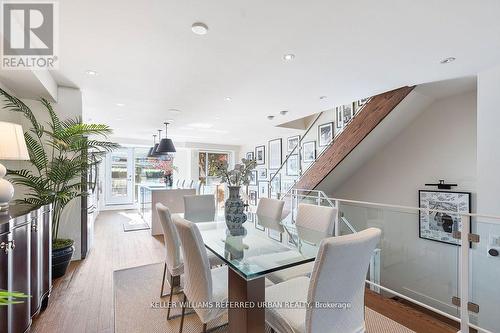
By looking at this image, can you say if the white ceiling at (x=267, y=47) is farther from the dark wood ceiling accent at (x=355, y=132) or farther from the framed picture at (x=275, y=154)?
the framed picture at (x=275, y=154)

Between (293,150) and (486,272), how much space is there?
12.8ft

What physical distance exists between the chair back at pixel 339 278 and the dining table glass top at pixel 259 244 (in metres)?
0.37

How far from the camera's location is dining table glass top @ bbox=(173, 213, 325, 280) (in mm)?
1565

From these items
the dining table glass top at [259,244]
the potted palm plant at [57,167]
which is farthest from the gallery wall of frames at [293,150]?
the potted palm plant at [57,167]

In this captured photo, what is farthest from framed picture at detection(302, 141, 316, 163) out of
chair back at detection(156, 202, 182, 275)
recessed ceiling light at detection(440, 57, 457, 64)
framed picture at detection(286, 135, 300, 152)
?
chair back at detection(156, 202, 182, 275)

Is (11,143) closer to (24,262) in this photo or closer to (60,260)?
(24,262)

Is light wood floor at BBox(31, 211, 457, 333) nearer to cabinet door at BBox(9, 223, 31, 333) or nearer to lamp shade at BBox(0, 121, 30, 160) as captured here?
cabinet door at BBox(9, 223, 31, 333)

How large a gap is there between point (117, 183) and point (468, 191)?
8.90 metres

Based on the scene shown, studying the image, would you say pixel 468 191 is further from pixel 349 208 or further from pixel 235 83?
pixel 235 83

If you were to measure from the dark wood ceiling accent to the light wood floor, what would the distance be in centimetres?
223

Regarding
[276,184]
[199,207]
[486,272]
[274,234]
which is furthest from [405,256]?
[276,184]

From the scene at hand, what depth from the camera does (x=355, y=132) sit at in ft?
12.6

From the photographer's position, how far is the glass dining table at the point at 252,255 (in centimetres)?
146

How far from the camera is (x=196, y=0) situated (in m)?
1.62
